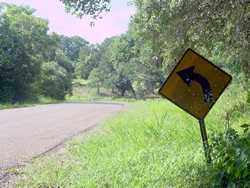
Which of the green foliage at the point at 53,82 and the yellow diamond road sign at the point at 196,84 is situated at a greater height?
the yellow diamond road sign at the point at 196,84

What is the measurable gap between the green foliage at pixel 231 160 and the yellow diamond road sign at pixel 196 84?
0.70 m

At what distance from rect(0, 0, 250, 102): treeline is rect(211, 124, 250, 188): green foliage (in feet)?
8.58

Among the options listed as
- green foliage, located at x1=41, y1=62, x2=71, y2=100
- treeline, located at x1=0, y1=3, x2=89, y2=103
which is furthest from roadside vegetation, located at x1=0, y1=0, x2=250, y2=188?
green foliage, located at x1=41, y1=62, x2=71, y2=100

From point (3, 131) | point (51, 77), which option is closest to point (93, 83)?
point (51, 77)

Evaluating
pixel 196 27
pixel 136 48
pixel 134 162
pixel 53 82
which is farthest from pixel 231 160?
pixel 53 82

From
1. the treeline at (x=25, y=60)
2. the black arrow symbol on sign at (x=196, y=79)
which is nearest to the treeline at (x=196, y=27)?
the black arrow symbol on sign at (x=196, y=79)

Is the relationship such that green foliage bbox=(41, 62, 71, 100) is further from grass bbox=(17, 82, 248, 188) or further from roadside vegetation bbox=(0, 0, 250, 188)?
grass bbox=(17, 82, 248, 188)

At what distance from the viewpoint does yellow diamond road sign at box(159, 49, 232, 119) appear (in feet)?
18.8

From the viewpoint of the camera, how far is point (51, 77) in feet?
191

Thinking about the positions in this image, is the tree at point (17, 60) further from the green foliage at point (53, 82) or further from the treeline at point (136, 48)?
the green foliage at point (53, 82)

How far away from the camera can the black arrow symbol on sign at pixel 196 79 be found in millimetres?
5711

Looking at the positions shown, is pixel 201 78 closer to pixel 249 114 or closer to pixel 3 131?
pixel 249 114

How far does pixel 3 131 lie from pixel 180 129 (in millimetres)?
7341

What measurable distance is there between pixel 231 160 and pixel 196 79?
162cm
